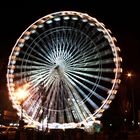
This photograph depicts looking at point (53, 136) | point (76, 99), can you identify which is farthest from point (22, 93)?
point (53, 136)

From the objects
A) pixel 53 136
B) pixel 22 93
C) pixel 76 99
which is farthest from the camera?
pixel 76 99

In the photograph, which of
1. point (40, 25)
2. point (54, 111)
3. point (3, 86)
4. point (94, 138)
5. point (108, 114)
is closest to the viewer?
point (94, 138)

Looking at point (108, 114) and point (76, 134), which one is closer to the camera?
point (76, 134)

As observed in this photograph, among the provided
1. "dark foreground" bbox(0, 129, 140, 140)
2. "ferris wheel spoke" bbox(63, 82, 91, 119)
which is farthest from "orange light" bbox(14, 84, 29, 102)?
"dark foreground" bbox(0, 129, 140, 140)

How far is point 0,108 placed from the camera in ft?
218

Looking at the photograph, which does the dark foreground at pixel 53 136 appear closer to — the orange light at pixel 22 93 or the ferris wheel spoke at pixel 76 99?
the ferris wheel spoke at pixel 76 99

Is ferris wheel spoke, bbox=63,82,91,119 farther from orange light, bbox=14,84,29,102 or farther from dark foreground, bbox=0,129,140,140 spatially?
dark foreground, bbox=0,129,140,140

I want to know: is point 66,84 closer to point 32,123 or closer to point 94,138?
point 32,123

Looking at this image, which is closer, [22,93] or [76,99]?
[22,93]

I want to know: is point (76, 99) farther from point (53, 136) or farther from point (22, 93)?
point (53, 136)

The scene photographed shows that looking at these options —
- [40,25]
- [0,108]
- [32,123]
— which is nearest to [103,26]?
[40,25]

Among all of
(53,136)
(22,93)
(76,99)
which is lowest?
(53,136)

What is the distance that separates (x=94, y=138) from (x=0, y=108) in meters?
42.6

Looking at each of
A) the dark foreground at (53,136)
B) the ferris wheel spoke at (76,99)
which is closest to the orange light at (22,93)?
the ferris wheel spoke at (76,99)
